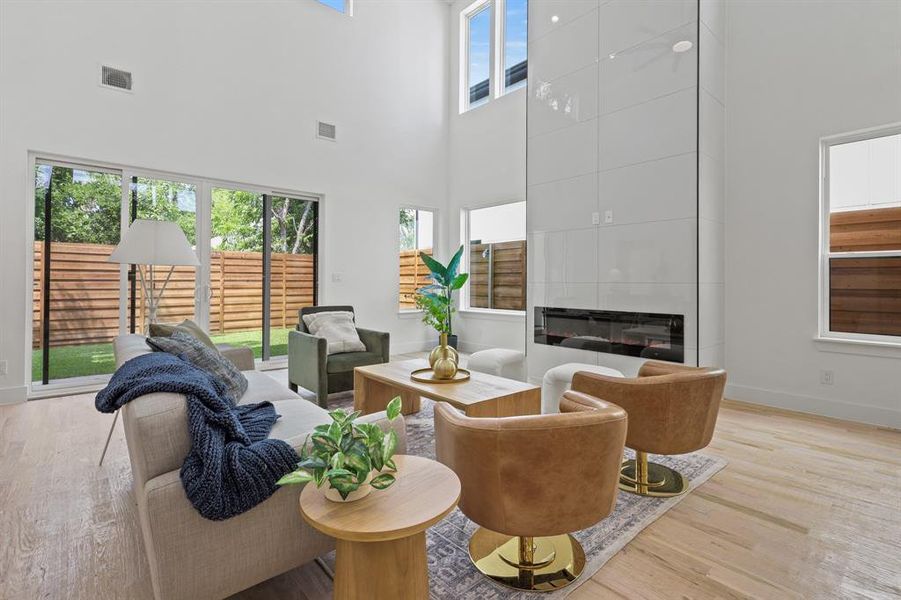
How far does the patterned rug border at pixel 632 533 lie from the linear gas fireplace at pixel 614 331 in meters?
1.48

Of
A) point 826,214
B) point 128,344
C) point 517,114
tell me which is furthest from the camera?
point 517,114

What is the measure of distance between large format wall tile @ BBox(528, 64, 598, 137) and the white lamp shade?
3.83 metres

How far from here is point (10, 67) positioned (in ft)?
12.6

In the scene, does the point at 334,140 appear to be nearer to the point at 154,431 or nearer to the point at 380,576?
the point at 154,431

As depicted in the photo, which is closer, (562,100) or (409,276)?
(562,100)

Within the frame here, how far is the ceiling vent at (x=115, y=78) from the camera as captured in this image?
4.27 m

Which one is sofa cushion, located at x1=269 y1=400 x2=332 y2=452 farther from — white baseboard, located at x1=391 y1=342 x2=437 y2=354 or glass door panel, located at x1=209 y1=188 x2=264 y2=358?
white baseboard, located at x1=391 y1=342 x2=437 y2=354

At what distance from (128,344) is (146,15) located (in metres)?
3.99

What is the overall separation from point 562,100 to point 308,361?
149 inches

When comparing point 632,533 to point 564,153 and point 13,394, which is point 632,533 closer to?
point 564,153

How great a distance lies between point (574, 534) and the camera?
1.97 metres

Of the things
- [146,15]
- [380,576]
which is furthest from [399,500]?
[146,15]

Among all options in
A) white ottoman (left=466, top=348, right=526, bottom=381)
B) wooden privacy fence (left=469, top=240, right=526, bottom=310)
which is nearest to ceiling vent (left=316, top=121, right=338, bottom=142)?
wooden privacy fence (left=469, top=240, right=526, bottom=310)

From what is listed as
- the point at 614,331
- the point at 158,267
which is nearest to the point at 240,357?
the point at 158,267
